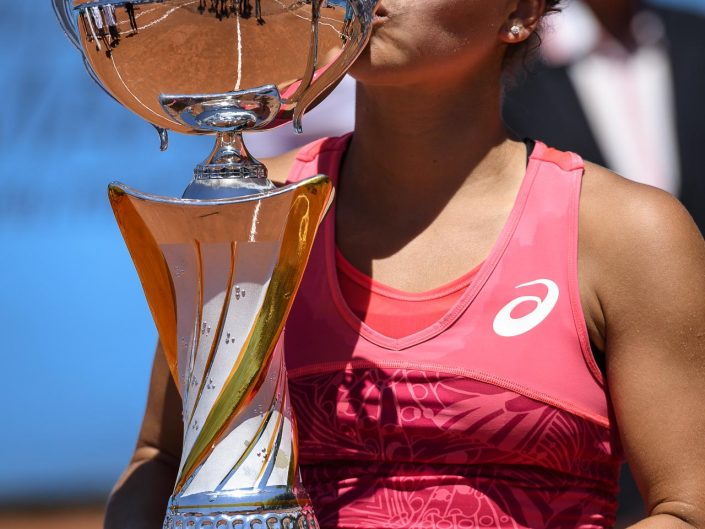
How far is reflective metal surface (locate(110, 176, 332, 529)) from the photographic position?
3.09ft

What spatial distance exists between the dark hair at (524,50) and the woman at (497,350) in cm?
7

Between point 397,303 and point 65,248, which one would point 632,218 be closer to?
point 397,303

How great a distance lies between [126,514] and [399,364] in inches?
14.0

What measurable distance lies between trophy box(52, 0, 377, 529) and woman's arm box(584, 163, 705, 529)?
38cm

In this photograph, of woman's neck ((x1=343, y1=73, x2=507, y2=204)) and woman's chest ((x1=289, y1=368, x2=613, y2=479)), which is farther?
woman's neck ((x1=343, y1=73, x2=507, y2=204))

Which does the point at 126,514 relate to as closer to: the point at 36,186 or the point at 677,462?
the point at 677,462

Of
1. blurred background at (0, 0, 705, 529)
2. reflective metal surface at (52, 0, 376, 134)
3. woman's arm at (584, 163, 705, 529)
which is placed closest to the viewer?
reflective metal surface at (52, 0, 376, 134)

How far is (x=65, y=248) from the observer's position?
11.0 feet

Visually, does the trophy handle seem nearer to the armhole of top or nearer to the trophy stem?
the trophy stem

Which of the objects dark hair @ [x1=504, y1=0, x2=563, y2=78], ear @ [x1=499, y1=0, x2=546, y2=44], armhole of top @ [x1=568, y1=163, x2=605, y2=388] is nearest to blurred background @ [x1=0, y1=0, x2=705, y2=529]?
dark hair @ [x1=504, y1=0, x2=563, y2=78]

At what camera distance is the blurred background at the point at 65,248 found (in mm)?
3318

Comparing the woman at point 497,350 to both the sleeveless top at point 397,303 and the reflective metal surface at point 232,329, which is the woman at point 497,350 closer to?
the sleeveless top at point 397,303

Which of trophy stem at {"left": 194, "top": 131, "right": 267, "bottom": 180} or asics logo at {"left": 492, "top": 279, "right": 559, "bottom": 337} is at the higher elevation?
trophy stem at {"left": 194, "top": 131, "right": 267, "bottom": 180}

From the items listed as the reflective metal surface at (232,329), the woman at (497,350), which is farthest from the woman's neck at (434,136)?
the reflective metal surface at (232,329)
